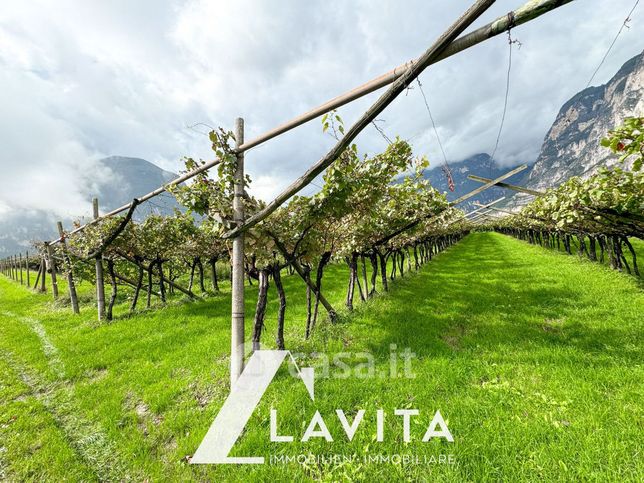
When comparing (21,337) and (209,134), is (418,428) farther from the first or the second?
(21,337)

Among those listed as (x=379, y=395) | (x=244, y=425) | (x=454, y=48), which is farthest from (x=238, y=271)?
(x=454, y=48)

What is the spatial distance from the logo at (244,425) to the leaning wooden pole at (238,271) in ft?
1.28

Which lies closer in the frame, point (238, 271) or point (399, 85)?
point (399, 85)

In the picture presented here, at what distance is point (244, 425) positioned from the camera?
4.32 m

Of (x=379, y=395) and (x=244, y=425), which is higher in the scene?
(x=379, y=395)

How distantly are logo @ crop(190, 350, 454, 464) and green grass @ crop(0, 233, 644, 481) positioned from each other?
116 mm

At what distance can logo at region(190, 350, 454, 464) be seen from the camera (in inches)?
149

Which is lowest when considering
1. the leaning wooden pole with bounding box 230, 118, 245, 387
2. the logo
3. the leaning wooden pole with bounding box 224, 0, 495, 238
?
the logo

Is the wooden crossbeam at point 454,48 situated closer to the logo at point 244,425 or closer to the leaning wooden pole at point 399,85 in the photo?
the leaning wooden pole at point 399,85

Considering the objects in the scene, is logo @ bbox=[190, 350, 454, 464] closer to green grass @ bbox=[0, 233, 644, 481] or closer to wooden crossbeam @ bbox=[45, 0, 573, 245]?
green grass @ bbox=[0, 233, 644, 481]

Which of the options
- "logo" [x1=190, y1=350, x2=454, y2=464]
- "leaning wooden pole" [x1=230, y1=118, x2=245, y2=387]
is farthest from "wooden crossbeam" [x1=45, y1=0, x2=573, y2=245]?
"logo" [x1=190, y1=350, x2=454, y2=464]

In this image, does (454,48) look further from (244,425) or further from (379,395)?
(244,425)

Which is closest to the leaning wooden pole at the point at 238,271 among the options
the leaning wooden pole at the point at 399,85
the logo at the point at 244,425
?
the logo at the point at 244,425

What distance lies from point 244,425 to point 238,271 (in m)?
2.64
